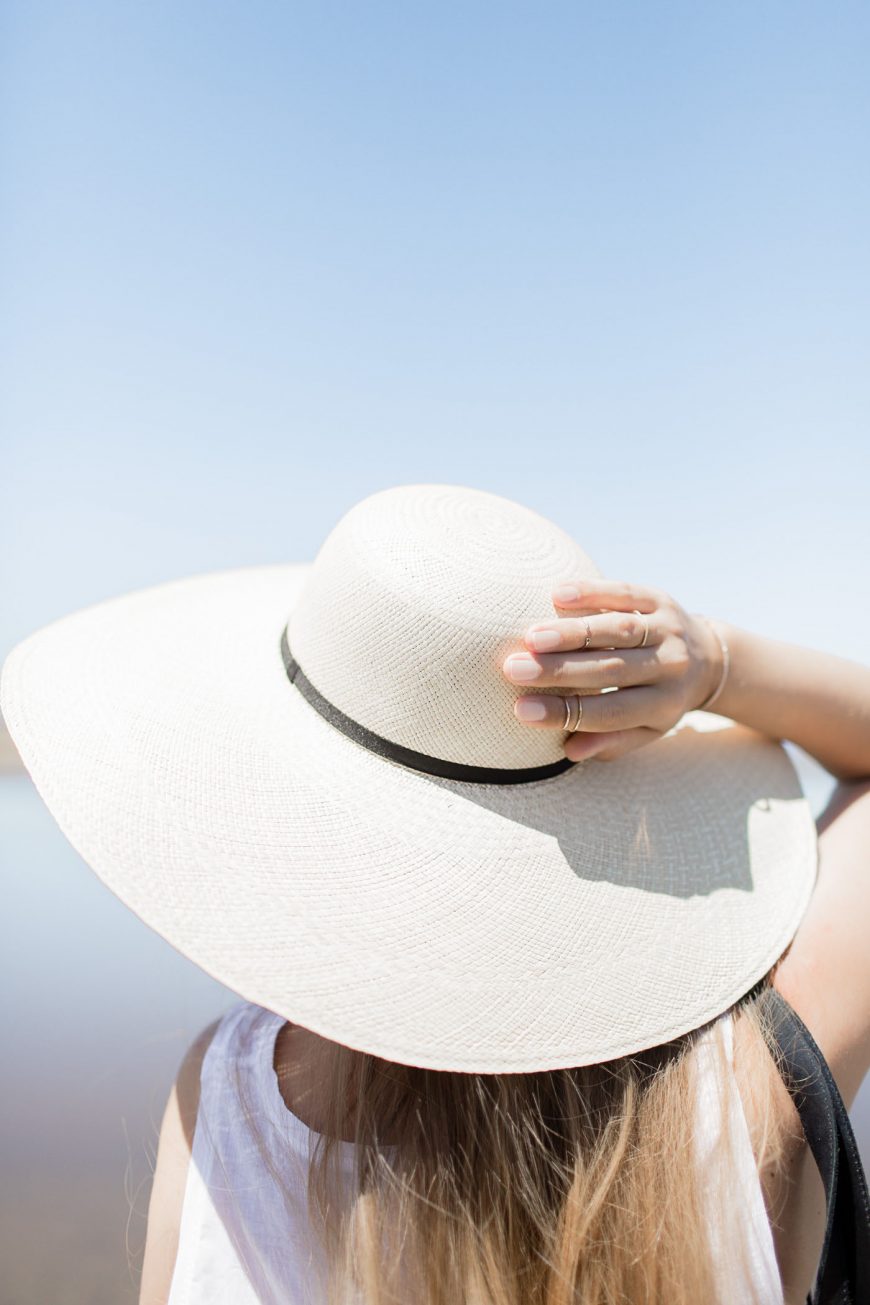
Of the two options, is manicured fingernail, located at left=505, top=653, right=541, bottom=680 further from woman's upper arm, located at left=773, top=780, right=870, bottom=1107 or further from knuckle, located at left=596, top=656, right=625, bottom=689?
woman's upper arm, located at left=773, top=780, right=870, bottom=1107

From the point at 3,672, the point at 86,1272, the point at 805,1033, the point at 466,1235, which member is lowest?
the point at 86,1272

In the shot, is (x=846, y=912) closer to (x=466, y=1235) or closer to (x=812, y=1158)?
(x=812, y=1158)

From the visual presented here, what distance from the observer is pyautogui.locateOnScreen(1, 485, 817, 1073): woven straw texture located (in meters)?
0.77

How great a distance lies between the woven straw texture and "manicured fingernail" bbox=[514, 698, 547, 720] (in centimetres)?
2

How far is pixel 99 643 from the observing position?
3.61 feet

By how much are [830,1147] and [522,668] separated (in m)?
0.59

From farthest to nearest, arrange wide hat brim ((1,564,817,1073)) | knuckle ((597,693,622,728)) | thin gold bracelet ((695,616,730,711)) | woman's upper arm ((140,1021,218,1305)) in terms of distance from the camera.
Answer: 1. thin gold bracelet ((695,616,730,711))
2. knuckle ((597,693,622,728))
3. woman's upper arm ((140,1021,218,1305))
4. wide hat brim ((1,564,817,1073))

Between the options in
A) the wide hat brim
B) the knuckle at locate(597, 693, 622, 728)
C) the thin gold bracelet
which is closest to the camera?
the wide hat brim

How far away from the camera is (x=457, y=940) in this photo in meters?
0.82

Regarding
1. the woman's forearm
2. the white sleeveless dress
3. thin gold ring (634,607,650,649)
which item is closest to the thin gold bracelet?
the woman's forearm

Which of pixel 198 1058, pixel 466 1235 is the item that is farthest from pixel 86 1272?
pixel 466 1235

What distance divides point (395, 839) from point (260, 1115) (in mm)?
358

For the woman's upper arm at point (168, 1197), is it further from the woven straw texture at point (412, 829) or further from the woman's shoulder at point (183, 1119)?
the woven straw texture at point (412, 829)

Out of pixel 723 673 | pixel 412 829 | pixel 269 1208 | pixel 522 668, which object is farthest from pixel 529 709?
pixel 269 1208
